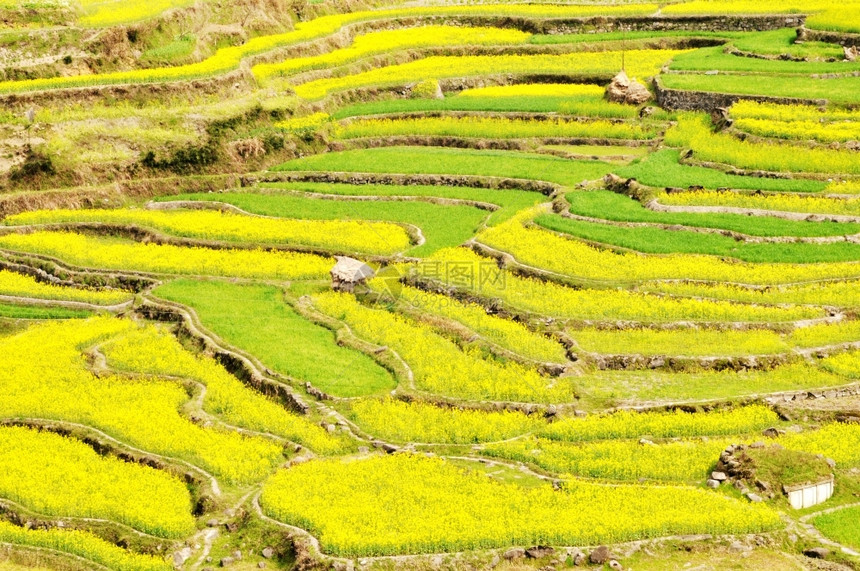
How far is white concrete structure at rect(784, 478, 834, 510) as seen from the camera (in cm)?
1970

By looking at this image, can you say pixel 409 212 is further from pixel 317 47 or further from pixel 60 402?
pixel 317 47

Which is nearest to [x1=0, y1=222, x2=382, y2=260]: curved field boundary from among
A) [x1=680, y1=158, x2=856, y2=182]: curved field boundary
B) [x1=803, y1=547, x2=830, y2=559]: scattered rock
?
[x1=680, y1=158, x2=856, y2=182]: curved field boundary

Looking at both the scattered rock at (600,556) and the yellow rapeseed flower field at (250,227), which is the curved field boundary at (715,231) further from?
the scattered rock at (600,556)

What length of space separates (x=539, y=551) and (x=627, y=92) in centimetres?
2667

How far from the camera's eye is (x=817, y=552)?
18453mm

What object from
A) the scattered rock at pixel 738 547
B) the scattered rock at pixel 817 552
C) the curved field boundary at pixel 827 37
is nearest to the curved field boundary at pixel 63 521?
the scattered rock at pixel 738 547

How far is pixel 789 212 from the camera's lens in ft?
105

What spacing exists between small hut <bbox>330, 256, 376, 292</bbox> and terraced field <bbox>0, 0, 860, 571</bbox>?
7 centimetres

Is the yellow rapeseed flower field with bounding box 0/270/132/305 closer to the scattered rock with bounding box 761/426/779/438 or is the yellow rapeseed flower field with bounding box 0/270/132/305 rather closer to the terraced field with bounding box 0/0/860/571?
the terraced field with bounding box 0/0/860/571

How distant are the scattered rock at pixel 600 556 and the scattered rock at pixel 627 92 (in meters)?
26.4

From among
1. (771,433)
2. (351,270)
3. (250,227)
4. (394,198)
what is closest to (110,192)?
(250,227)

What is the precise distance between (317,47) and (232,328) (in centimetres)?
2643

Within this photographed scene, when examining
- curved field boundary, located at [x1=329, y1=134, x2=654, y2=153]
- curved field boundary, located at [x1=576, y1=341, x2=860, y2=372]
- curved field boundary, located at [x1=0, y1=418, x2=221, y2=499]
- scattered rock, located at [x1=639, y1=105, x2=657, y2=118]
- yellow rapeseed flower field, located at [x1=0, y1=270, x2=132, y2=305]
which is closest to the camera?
curved field boundary, located at [x1=0, y1=418, x2=221, y2=499]

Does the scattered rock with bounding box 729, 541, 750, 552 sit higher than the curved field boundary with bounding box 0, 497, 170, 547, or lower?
lower
